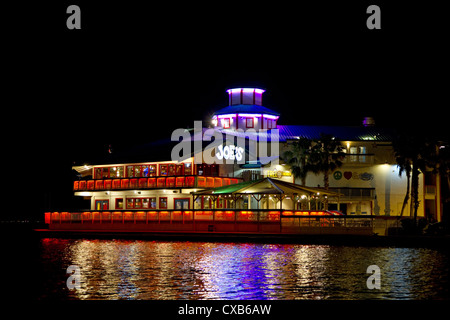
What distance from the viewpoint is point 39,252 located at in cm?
4697

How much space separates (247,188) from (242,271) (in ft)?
65.0

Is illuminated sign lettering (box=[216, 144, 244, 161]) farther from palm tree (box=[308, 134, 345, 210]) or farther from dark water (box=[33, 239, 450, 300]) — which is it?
dark water (box=[33, 239, 450, 300])

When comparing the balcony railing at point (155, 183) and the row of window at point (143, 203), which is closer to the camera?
the balcony railing at point (155, 183)

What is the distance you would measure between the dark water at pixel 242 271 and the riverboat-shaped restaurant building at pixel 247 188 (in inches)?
157

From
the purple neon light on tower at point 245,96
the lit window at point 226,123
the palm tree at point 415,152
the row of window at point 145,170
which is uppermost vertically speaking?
the purple neon light on tower at point 245,96

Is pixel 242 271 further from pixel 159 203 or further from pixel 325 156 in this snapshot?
pixel 325 156

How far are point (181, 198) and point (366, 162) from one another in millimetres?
22439

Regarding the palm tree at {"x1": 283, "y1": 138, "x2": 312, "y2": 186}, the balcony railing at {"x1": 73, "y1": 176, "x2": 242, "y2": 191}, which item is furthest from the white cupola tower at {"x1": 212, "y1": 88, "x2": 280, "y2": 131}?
the balcony railing at {"x1": 73, "y1": 176, "x2": 242, "y2": 191}

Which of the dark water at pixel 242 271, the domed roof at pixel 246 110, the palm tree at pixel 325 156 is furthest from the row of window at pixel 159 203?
the domed roof at pixel 246 110

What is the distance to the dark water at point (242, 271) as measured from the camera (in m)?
27.4

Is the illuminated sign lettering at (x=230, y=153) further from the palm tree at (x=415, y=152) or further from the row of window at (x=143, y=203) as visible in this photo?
the palm tree at (x=415, y=152)

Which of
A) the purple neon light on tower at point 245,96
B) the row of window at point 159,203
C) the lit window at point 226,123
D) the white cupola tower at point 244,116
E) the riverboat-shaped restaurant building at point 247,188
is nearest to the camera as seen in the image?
the riverboat-shaped restaurant building at point 247,188

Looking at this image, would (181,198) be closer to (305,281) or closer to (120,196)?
(120,196)

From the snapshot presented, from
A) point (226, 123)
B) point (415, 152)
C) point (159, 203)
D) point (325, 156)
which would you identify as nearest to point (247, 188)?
point (159, 203)
